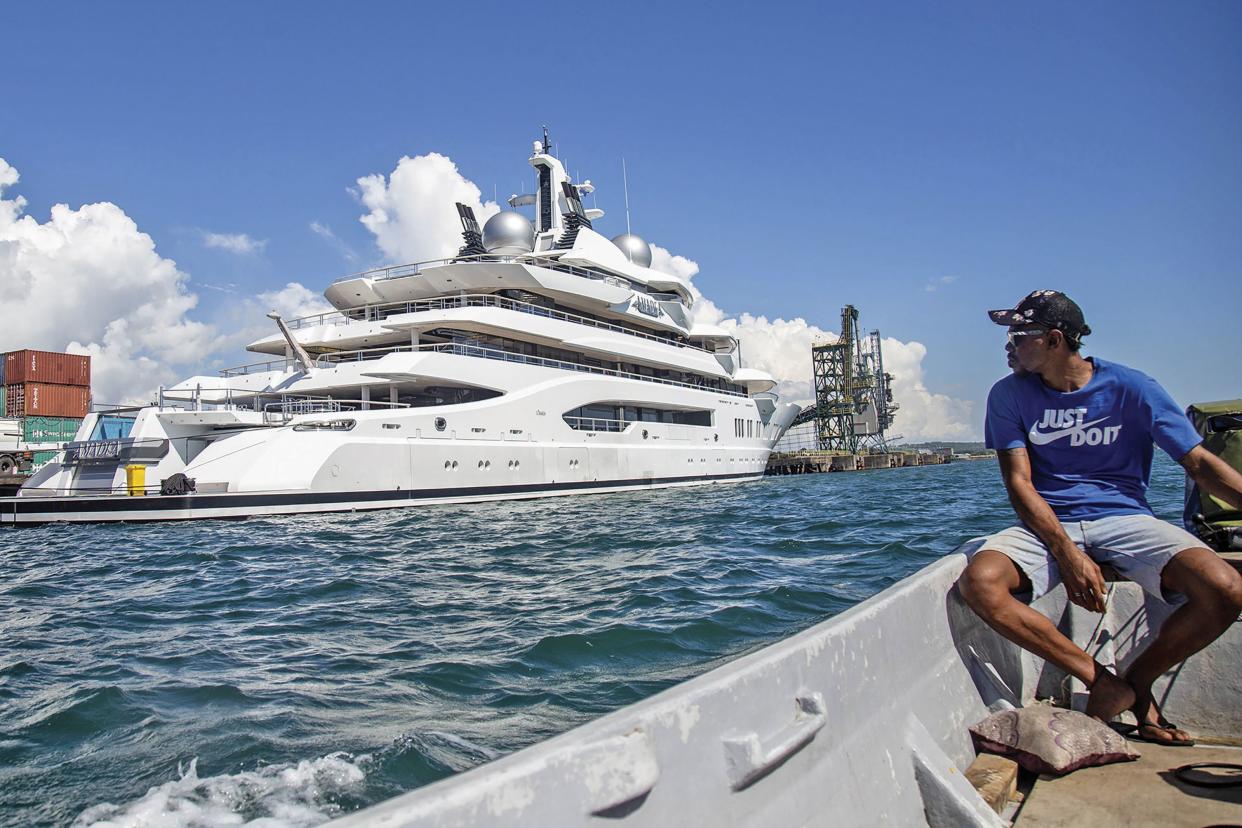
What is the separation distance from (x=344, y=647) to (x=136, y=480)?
12.9m

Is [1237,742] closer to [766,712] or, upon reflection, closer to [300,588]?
[766,712]

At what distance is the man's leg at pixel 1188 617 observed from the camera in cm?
218

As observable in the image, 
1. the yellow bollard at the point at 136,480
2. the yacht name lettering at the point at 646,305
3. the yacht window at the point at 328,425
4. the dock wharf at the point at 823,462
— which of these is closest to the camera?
the yellow bollard at the point at 136,480

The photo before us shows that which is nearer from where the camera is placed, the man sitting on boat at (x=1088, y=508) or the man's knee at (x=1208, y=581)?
the man's knee at (x=1208, y=581)

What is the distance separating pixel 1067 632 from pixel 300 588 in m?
5.86

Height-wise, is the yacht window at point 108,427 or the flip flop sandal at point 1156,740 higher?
the yacht window at point 108,427

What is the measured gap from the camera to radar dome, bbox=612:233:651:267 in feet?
104

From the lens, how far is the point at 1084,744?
7.10ft

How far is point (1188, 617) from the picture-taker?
88.4 inches

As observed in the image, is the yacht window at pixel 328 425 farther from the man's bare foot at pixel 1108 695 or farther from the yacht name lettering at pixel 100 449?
the man's bare foot at pixel 1108 695

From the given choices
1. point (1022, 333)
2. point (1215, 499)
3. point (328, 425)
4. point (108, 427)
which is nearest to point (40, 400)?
point (108, 427)

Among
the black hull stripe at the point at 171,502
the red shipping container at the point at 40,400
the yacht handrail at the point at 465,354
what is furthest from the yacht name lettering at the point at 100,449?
the red shipping container at the point at 40,400

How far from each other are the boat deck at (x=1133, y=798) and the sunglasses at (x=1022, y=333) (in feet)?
4.38

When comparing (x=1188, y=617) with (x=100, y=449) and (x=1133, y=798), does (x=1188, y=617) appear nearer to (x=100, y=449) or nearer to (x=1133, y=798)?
(x=1133, y=798)
